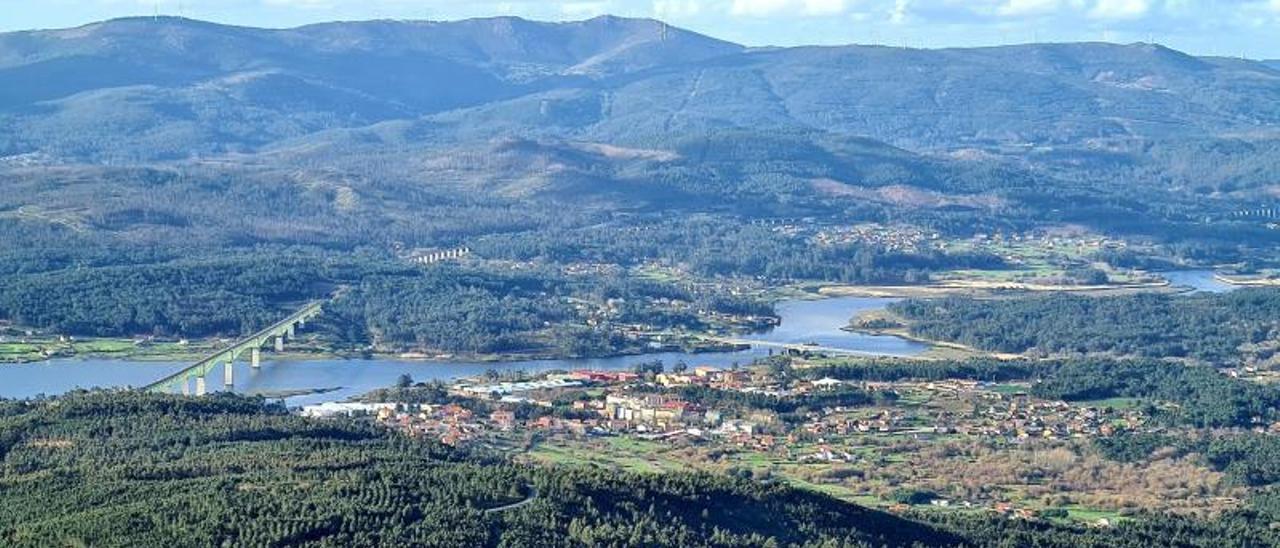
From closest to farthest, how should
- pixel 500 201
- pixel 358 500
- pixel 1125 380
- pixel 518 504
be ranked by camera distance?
pixel 358 500 < pixel 518 504 < pixel 1125 380 < pixel 500 201

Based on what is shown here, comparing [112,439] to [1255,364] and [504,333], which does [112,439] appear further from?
[1255,364]

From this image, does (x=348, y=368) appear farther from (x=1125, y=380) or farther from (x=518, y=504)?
(x=518, y=504)

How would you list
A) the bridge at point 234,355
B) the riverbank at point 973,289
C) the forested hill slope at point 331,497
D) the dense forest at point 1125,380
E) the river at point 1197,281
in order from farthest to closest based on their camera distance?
the river at point 1197,281
the riverbank at point 973,289
the bridge at point 234,355
the dense forest at point 1125,380
the forested hill slope at point 331,497

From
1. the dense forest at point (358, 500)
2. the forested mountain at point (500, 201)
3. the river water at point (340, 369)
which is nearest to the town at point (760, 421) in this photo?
the river water at point (340, 369)

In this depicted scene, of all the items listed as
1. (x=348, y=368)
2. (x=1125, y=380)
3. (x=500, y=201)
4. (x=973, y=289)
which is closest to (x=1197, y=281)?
(x=973, y=289)

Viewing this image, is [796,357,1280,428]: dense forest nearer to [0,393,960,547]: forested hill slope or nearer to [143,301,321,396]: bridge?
[143,301,321,396]: bridge

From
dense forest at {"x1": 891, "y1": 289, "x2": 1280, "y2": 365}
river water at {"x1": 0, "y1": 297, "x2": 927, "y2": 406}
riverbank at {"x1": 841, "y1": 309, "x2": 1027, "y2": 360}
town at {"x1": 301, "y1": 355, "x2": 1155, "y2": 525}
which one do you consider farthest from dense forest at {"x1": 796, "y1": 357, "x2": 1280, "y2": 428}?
river water at {"x1": 0, "y1": 297, "x2": 927, "y2": 406}

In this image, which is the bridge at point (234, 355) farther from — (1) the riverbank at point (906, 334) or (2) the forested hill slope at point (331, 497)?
(1) the riverbank at point (906, 334)
